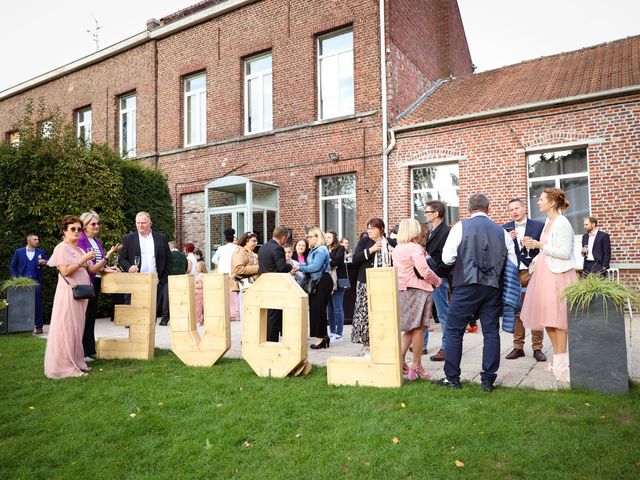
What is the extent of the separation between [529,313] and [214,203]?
1161 centimetres

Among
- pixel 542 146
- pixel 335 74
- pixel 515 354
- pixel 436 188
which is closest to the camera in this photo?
pixel 515 354

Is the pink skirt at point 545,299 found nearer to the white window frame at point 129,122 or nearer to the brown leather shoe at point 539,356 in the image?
the brown leather shoe at point 539,356

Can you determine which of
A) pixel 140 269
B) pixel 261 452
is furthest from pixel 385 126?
pixel 261 452

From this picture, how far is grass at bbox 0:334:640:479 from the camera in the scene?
3.05 meters

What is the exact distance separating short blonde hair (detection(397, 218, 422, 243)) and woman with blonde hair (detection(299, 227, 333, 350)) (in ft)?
6.23

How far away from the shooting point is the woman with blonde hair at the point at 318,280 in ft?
22.1

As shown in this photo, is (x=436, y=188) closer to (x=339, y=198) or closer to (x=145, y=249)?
(x=339, y=198)

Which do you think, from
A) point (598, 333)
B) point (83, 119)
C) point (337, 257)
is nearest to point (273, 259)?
point (337, 257)

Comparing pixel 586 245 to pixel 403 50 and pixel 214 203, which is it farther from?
pixel 214 203

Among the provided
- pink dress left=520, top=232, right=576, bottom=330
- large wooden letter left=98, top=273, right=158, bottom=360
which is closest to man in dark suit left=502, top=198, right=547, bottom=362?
pink dress left=520, top=232, right=576, bottom=330

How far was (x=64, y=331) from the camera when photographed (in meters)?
5.48

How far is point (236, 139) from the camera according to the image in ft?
48.6

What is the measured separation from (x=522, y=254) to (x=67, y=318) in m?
5.40

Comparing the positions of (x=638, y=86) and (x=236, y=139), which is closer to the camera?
(x=638, y=86)
